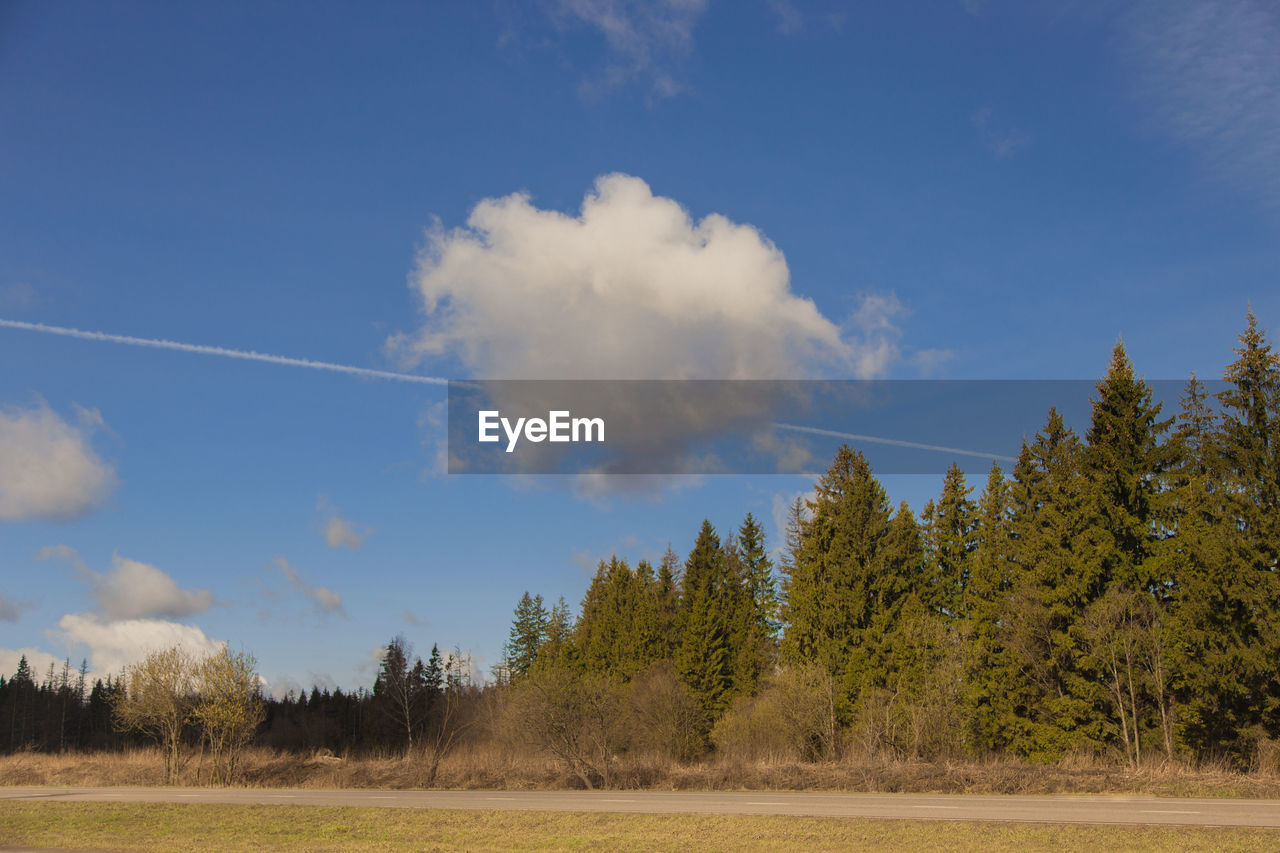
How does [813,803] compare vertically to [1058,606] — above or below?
below

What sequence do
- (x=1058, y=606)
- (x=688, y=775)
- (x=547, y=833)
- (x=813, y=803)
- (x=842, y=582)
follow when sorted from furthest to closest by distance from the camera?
(x=842, y=582) → (x=1058, y=606) → (x=688, y=775) → (x=813, y=803) → (x=547, y=833)

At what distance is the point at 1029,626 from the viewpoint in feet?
125

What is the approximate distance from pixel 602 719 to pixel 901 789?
421 inches

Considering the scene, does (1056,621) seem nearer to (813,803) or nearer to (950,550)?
(950,550)

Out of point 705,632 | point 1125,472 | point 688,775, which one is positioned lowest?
point 688,775

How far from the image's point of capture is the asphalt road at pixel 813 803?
702 inches

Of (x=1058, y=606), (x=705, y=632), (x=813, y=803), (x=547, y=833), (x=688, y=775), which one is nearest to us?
(x=547, y=833)

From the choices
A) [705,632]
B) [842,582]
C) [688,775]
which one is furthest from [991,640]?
[705,632]

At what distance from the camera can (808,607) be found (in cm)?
4612

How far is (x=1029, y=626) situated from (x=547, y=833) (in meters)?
27.9

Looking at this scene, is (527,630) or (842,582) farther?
(527,630)

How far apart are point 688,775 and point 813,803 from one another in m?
9.91

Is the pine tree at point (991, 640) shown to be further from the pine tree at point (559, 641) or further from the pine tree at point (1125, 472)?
the pine tree at point (559, 641)

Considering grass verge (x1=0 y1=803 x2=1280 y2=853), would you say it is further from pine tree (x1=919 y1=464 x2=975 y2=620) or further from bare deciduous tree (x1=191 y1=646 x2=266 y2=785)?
pine tree (x1=919 y1=464 x2=975 y2=620)
